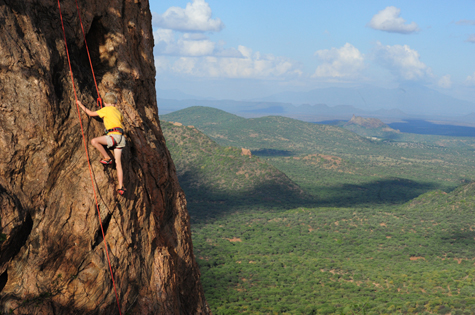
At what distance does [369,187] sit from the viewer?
101125mm

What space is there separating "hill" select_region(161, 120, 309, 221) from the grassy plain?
291 mm

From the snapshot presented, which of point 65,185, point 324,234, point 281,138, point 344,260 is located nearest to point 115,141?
point 65,185

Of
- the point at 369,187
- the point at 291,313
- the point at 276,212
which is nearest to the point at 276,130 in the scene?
the point at 369,187

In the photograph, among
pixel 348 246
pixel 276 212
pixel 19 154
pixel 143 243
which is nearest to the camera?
pixel 19 154

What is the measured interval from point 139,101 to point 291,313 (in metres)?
24.8

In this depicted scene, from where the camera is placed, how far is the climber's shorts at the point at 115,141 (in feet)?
29.5

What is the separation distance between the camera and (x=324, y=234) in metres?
59.2

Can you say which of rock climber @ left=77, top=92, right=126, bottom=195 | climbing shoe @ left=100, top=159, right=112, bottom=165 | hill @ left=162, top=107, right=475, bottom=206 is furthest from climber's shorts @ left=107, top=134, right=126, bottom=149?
hill @ left=162, top=107, right=475, bottom=206

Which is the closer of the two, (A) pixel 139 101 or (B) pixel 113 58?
(B) pixel 113 58

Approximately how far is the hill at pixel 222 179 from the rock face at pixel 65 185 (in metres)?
58.7

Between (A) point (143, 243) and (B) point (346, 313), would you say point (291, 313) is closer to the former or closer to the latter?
(B) point (346, 313)

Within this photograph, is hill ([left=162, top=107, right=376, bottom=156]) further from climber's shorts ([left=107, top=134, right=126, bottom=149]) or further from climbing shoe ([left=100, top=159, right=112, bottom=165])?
climbing shoe ([left=100, top=159, right=112, bottom=165])

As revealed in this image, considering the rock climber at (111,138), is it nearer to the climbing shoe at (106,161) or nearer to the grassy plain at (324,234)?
the climbing shoe at (106,161)

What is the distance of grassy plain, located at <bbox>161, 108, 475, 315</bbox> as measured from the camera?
115 ft
